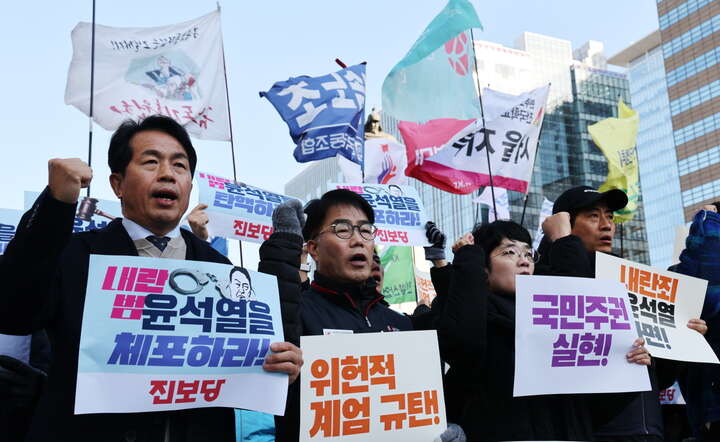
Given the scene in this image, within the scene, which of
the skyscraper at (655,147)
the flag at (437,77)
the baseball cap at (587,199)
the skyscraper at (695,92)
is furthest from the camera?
the skyscraper at (655,147)

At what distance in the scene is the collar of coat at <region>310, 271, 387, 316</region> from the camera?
311cm

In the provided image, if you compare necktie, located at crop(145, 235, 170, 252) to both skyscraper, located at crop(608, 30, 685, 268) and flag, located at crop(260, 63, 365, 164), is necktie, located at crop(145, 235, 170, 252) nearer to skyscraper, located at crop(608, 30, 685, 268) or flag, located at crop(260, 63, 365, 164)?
flag, located at crop(260, 63, 365, 164)

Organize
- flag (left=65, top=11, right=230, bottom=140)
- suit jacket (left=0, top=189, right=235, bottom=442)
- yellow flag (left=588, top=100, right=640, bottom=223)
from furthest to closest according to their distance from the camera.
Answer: yellow flag (left=588, top=100, right=640, bottom=223), flag (left=65, top=11, right=230, bottom=140), suit jacket (left=0, top=189, right=235, bottom=442)

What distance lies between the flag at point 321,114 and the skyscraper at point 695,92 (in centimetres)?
5440

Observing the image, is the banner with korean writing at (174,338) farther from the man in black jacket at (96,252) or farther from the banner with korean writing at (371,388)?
the banner with korean writing at (371,388)

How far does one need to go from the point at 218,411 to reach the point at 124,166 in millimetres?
934

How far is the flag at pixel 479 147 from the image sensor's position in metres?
7.52

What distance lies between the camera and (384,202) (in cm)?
643

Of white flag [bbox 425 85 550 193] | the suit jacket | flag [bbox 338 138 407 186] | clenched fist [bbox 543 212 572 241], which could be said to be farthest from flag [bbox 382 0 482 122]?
the suit jacket

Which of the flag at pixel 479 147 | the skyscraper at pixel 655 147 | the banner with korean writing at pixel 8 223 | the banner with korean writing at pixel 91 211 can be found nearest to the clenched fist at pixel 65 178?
the banner with korean writing at pixel 91 211

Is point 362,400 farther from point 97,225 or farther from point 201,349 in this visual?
point 97,225

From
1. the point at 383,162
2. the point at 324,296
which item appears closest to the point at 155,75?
the point at 383,162

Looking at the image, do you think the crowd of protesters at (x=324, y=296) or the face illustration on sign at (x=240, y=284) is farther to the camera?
the face illustration on sign at (x=240, y=284)

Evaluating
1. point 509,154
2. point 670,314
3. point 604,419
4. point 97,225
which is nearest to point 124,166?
point 604,419
